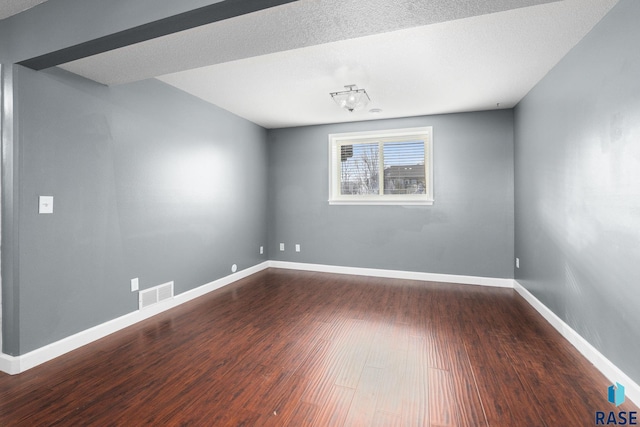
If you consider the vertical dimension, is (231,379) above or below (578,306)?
below

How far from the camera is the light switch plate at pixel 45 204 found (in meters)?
2.17

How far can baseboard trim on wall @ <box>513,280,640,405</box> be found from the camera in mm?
1730

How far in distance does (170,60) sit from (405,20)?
5.61ft

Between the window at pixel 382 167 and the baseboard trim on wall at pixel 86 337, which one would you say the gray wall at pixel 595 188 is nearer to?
the window at pixel 382 167

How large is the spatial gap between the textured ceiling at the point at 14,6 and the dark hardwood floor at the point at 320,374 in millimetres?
2481

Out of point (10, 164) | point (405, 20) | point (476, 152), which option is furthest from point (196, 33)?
point (476, 152)

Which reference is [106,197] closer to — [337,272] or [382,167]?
[337,272]

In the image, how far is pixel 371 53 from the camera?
2.50 meters

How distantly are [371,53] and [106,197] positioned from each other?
2.65m

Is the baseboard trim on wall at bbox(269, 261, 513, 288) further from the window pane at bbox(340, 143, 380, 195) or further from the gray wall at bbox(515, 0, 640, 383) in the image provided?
the window pane at bbox(340, 143, 380, 195)

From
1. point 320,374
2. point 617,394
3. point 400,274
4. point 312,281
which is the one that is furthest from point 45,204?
point 400,274

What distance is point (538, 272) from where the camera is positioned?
3137 millimetres

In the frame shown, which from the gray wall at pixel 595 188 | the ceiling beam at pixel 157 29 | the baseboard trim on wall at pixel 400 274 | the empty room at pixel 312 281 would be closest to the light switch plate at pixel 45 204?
the empty room at pixel 312 281

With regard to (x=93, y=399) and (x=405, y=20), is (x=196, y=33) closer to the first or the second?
(x=405, y=20)
